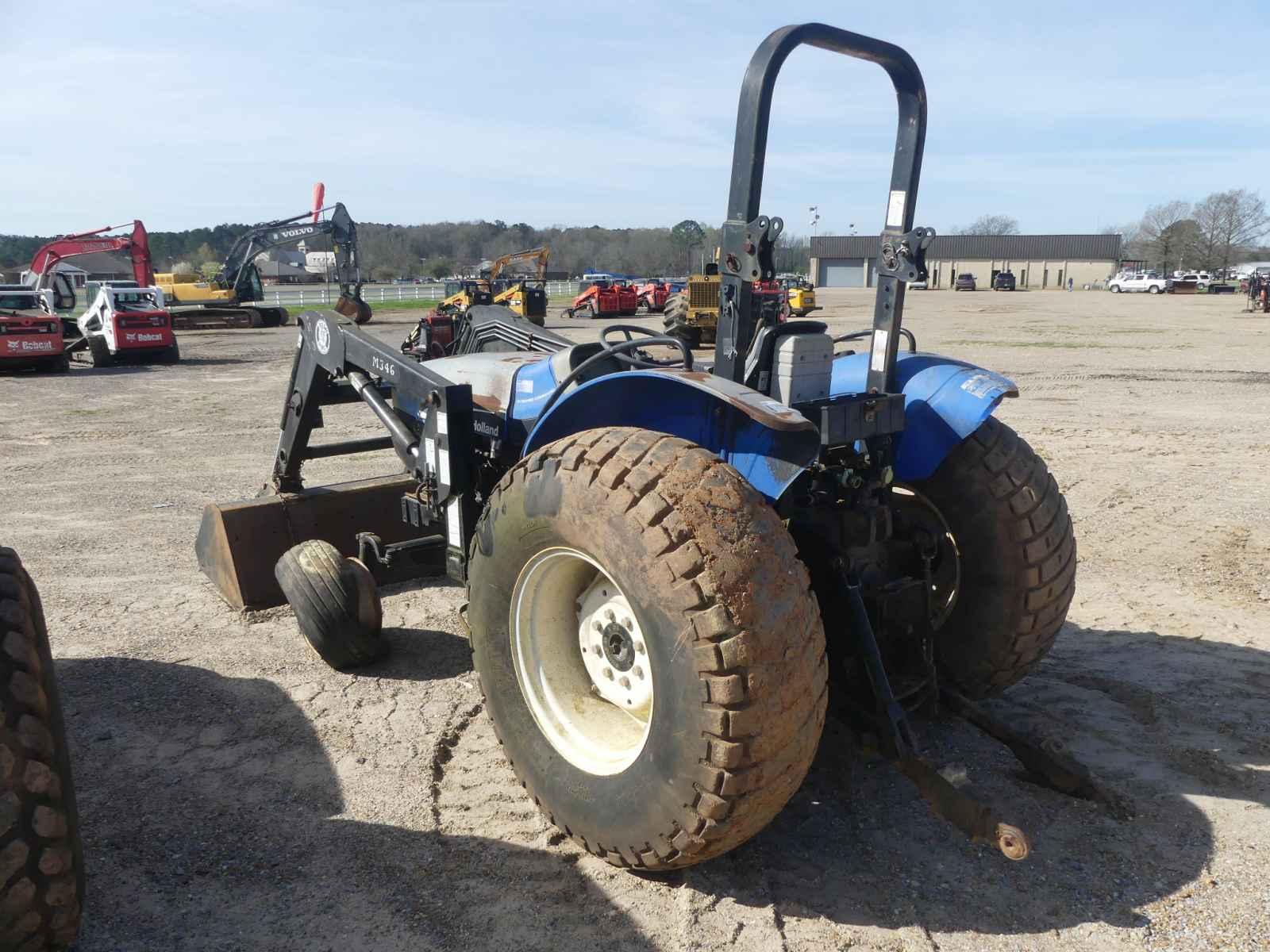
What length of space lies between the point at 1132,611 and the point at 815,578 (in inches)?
104

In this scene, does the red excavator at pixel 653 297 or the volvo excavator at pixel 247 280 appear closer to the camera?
the volvo excavator at pixel 247 280

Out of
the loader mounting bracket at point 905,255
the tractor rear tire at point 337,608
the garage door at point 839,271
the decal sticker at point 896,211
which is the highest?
the garage door at point 839,271

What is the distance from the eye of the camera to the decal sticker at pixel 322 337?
15.4 ft

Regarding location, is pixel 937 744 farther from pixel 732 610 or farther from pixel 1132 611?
pixel 1132 611

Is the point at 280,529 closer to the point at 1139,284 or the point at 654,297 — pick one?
the point at 654,297

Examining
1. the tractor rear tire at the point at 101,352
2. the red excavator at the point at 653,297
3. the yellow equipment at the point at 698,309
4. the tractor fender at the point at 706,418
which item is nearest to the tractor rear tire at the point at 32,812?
the tractor fender at the point at 706,418

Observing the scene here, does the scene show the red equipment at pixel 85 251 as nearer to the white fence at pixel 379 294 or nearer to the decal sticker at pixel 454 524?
the white fence at pixel 379 294

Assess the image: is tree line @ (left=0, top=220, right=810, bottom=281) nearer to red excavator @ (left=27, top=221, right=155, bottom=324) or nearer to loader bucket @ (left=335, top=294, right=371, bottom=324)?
red excavator @ (left=27, top=221, right=155, bottom=324)

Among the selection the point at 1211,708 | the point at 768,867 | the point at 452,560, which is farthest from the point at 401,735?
the point at 1211,708

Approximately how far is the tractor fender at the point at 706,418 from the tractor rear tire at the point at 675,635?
224mm

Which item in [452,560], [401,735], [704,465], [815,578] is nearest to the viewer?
[704,465]

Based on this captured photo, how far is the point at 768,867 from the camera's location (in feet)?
9.06

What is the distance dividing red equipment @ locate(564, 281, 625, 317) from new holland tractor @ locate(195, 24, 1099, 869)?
2907cm

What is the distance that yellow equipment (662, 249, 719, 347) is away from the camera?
21.7 metres
